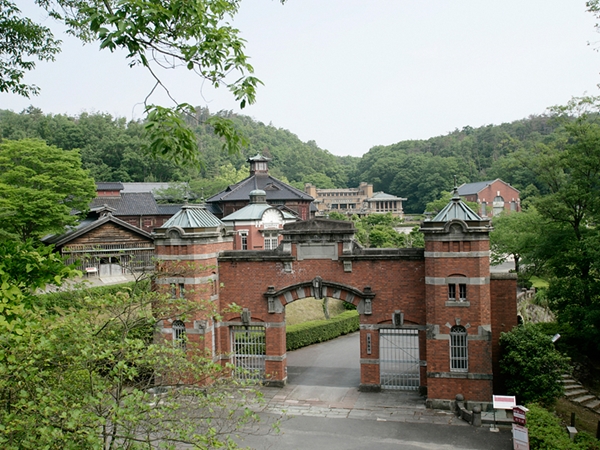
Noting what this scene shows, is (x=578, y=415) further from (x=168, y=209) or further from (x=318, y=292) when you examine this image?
(x=168, y=209)

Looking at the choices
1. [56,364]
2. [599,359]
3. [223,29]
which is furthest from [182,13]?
[599,359]

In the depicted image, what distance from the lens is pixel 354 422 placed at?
14.0 m

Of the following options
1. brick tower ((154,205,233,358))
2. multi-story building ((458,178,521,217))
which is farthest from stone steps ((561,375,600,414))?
multi-story building ((458,178,521,217))

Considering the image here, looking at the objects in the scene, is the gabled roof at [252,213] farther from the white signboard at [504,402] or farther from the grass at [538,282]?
the white signboard at [504,402]

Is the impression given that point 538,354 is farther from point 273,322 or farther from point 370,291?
point 273,322

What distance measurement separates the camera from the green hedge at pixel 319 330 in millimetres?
22953

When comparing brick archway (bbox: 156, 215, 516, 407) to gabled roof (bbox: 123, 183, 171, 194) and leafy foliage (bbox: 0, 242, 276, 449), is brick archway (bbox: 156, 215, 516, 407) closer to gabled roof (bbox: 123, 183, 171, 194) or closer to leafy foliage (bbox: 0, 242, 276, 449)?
leafy foliage (bbox: 0, 242, 276, 449)

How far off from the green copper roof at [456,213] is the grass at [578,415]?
5.85 meters

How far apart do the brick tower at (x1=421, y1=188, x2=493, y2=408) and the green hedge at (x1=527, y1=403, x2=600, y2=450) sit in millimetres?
2270

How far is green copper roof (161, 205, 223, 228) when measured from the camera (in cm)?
1617

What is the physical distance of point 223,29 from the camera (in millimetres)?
6531

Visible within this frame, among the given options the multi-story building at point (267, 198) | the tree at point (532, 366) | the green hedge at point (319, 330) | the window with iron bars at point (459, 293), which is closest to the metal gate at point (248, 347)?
the green hedge at point (319, 330)

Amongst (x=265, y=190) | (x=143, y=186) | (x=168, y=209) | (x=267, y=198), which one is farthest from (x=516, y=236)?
(x=143, y=186)

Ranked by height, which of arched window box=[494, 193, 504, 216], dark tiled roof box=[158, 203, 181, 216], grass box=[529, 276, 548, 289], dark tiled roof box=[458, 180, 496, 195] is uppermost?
dark tiled roof box=[458, 180, 496, 195]
